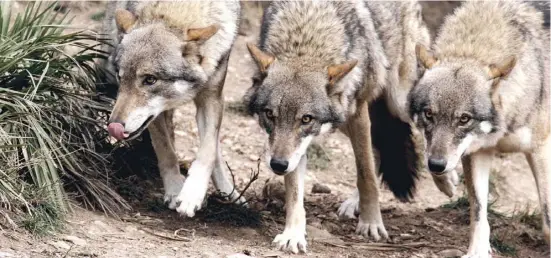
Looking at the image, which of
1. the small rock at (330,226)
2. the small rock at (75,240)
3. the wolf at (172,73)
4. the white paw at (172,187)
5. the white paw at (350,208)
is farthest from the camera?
the white paw at (350,208)

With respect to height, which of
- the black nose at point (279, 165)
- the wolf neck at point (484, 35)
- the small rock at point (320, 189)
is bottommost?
the small rock at point (320, 189)

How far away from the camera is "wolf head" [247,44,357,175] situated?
557 cm

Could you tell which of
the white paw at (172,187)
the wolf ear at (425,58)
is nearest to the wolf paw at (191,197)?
the white paw at (172,187)

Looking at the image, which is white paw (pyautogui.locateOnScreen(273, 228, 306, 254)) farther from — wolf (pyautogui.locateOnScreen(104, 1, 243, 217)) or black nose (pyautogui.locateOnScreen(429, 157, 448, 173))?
black nose (pyautogui.locateOnScreen(429, 157, 448, 173))

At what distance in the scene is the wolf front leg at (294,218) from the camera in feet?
19.2

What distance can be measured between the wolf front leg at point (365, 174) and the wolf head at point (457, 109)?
2.11ft

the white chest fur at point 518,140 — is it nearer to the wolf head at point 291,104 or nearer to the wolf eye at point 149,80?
the wolf head at point 291,104

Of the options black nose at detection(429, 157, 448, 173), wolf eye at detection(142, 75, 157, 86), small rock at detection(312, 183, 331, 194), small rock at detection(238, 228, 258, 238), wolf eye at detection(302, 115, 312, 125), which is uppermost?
wolf eye at detection(142, 75, 157, 86)

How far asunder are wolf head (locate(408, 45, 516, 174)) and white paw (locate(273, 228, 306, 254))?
37.3 inches

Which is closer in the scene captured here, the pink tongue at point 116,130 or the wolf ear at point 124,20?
the pink tongue at point 116,130

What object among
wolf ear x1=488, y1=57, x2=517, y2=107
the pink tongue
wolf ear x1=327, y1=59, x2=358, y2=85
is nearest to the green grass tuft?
the pink tongue

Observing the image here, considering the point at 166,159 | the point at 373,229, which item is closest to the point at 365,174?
the point at 373,229

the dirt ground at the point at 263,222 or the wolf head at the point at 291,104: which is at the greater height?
the wolf head at the point at 291,104

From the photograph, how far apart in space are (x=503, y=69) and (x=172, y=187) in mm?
2413
